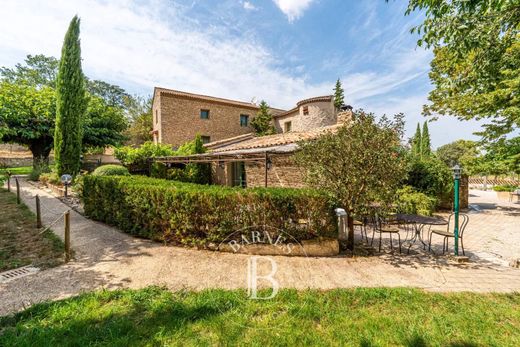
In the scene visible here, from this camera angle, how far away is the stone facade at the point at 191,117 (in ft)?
70.0

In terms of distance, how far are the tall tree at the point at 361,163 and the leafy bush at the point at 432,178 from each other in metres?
7.18

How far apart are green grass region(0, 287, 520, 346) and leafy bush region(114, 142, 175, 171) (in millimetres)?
15005

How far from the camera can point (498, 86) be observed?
9.24 m

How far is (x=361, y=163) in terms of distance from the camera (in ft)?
16.4

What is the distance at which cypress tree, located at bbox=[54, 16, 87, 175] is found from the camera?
540 inches

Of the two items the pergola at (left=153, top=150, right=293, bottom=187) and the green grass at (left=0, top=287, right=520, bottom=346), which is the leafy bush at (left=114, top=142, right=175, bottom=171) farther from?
the green grass at (left=0, top=287, right=520, bottom=346)

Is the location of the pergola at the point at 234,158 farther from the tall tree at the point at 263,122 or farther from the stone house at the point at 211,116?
the tall tree at the point at 263,122

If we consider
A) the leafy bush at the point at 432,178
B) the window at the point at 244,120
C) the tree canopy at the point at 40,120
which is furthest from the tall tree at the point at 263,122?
the leafy bush at the point at 432,178

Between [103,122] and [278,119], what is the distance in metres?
17.7

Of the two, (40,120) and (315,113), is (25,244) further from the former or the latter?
(315,113)

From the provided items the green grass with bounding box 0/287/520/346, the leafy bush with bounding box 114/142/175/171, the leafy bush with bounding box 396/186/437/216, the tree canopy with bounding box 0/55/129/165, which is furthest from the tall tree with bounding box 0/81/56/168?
the leafy bush with bounding box 396/186/437/216

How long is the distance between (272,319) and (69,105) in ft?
57.2

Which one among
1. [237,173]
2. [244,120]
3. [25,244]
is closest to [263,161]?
[237,173]

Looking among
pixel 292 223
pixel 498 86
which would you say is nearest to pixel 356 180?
pixel 292 223
